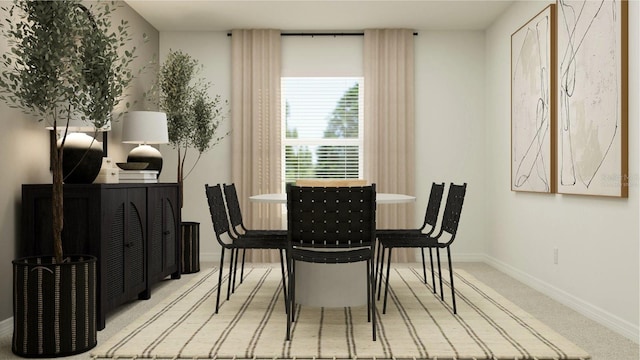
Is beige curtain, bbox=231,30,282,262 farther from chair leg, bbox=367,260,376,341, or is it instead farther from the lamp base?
chair leg, bbox=367,260,376,341

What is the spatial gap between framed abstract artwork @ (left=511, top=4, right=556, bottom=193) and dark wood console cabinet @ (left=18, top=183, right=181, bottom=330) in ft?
10.2

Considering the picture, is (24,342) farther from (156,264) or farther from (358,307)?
(358,307)

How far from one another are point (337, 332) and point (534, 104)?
2.74 m

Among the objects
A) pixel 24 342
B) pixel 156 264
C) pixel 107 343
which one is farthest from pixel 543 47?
pixel 24 342

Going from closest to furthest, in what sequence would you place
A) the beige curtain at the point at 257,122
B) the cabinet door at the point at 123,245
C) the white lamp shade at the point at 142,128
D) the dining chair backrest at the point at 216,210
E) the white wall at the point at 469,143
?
the cabinet door at the point at 123,245 < the dining chair backrest at the point at 216,210 < the white lamp shade at the point at 142,128 < the white wall at the point at 469,143 < the beige curtain at the point at 257,122

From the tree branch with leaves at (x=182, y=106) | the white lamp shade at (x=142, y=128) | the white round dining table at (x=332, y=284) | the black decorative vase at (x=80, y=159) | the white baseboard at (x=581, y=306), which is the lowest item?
the white baseboard at (x=581, y=306)

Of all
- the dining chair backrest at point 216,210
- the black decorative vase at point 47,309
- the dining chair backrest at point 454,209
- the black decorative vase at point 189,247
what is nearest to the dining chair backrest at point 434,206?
the dining chair backrest at point 454,209

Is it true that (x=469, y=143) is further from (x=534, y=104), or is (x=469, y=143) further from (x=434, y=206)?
(x=434, y=206)

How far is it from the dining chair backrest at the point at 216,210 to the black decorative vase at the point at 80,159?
2.37ft

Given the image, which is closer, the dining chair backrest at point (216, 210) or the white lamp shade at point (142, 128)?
the dining chair backrest at point (216, 210)

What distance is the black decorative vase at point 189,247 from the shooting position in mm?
5227

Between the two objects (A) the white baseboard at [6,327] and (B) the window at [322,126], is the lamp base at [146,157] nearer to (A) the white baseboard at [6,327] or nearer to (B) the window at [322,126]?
(B) the window at [322,126]

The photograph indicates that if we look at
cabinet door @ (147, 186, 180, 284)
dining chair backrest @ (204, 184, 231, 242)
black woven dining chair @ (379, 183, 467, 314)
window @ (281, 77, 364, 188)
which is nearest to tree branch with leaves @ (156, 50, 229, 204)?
cabinet door @ (147, 186, 180, 284)

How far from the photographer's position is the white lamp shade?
4.44 m
